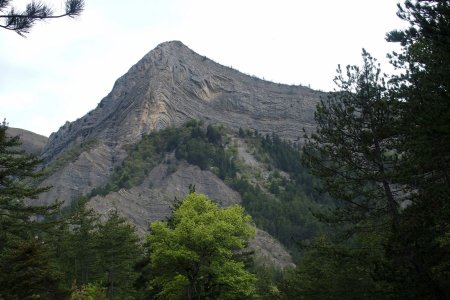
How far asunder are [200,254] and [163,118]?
135 m

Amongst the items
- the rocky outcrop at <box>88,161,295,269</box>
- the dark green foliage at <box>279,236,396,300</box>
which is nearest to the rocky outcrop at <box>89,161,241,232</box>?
the rocky outcrop at <box>88,161,295,269</box>

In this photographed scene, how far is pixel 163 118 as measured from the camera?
15612 cm

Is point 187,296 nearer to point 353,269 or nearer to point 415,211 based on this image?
point 353,269

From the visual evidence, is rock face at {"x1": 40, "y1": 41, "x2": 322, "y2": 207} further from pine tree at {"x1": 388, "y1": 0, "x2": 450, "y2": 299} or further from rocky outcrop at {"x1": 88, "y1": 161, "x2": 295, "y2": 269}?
pine tree at {"x1": 388, "y1": 0, "x2": 450, "y2": 299}

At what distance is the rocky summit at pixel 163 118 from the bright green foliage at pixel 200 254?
7635cm

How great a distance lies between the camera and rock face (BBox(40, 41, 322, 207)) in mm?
146875

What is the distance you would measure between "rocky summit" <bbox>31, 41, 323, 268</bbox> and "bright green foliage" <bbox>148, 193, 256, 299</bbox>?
76.4m

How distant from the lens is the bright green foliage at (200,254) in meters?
22.3

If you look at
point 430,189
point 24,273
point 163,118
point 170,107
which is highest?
point 170,107

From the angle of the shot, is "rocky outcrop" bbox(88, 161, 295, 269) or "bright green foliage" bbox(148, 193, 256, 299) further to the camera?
"rocky outcrop" bbox(88, 161, 295, 269)

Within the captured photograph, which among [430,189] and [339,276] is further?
[339,276]

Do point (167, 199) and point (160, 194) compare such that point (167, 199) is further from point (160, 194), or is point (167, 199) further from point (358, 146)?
point (358, 146)

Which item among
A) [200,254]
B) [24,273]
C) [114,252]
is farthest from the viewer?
[114,252]

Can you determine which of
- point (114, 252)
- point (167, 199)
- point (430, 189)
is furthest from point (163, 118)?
point (430, 189)
